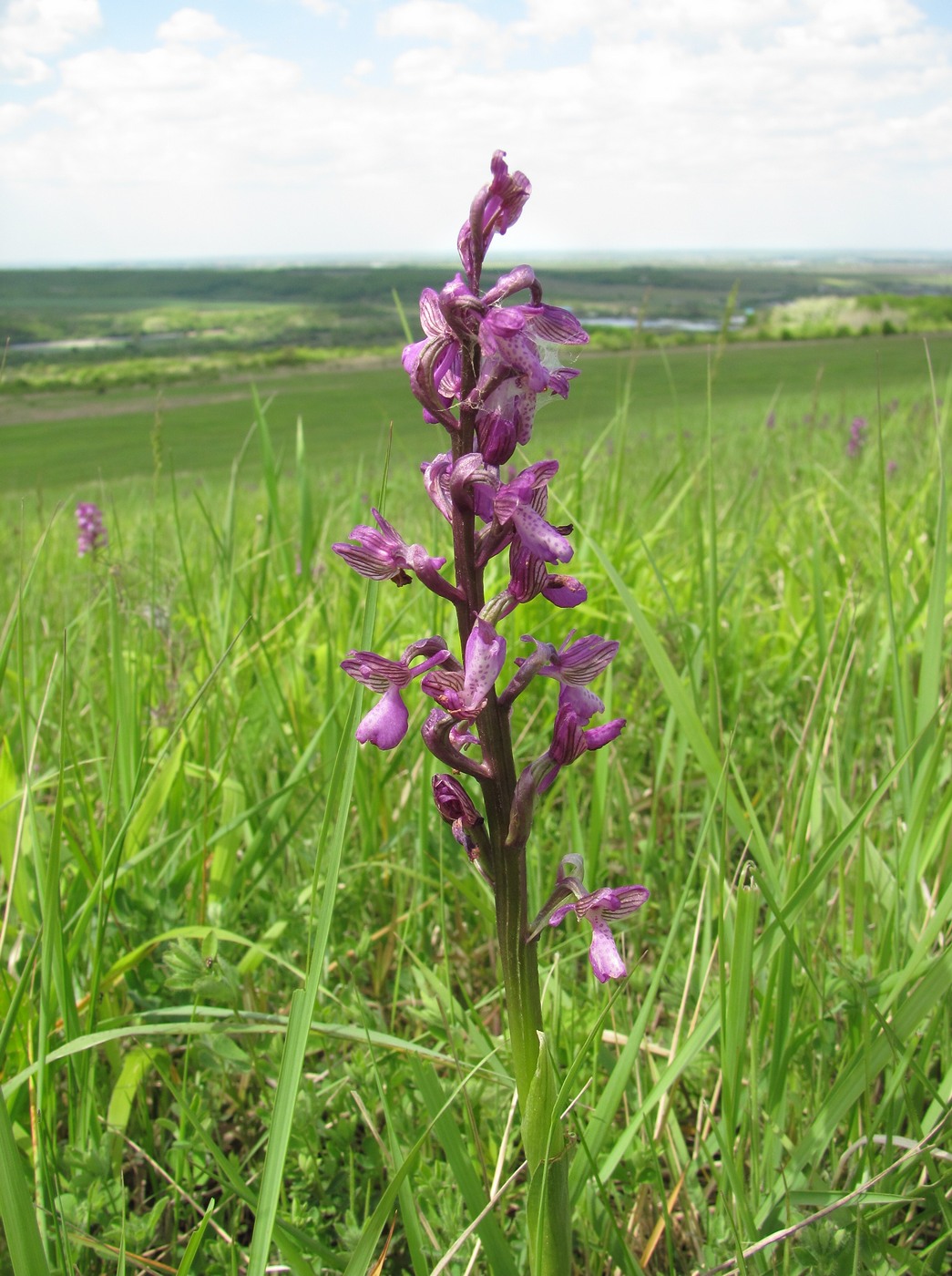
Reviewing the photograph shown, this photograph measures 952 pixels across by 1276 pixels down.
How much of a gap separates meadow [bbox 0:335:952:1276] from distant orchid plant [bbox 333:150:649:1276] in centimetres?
13

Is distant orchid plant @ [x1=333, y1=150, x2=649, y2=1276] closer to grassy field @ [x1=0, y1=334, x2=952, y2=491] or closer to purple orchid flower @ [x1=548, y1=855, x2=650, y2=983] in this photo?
purple orchid flower @ [x1=548, y1=855, x2=650, y2=983]

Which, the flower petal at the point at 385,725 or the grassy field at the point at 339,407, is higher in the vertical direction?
the grassy field at the point at 339,407

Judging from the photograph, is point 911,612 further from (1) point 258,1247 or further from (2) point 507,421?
(1) point 258,1247

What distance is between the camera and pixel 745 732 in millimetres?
3654

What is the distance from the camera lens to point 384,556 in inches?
60.3

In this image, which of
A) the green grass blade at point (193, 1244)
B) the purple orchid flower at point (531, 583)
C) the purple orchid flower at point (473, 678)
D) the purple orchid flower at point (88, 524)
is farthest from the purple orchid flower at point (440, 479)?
the purple orchid flower at point (88, 524)

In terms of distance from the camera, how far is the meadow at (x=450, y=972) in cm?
167

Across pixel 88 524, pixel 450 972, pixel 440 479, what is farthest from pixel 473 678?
pixel 88 524

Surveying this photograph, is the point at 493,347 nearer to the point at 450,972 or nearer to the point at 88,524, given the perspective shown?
the point at 450,972

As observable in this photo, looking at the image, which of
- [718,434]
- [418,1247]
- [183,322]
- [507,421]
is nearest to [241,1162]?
[418,1247]

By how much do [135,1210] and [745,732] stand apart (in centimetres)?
263

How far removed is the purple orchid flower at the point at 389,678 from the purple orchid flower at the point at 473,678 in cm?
7

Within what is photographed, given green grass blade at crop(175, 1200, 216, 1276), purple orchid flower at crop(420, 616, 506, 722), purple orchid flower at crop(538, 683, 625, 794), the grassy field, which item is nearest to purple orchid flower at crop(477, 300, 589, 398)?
purple orchid flower at crop(420, 616, 506, 722)

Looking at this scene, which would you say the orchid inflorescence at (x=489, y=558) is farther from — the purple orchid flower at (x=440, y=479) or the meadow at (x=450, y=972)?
the meadow at (x=450, y=972)
